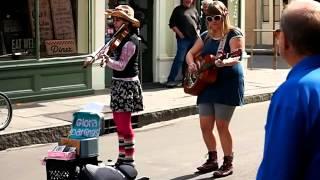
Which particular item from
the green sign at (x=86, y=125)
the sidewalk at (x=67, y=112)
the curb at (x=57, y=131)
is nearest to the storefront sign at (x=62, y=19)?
the sidewalk at (x=67, y=112)

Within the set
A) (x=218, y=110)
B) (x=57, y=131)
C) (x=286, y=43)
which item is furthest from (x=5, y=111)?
(x=286, y=43)

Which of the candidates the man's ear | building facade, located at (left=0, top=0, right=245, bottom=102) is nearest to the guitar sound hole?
the man's ear

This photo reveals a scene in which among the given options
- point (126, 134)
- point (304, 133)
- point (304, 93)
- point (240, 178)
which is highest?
point (304, 93)

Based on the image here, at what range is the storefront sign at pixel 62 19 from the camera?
11.5 metres

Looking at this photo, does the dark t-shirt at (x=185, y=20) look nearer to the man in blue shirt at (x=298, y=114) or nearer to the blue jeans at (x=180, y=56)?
the blue jeans at (x=180, y=56)

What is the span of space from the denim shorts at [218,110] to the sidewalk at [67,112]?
282 cm

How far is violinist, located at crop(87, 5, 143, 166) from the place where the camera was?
6.28 m

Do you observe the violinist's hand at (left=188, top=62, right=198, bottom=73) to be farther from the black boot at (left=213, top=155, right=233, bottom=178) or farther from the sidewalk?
the sidewalk

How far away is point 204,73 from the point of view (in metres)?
6.27

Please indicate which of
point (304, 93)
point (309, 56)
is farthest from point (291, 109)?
point (309, 56)

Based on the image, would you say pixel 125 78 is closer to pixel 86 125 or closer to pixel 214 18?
pixel 214 18

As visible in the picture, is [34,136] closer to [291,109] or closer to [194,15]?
[194,15]

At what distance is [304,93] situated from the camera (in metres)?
2.15

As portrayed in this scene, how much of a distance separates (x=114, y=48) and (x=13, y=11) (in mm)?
5084
